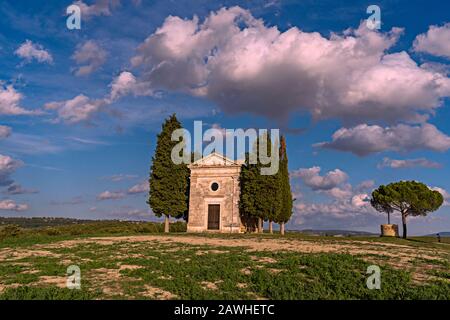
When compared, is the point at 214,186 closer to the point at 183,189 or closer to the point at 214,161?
the point at 214,161

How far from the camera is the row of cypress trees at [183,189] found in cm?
3866

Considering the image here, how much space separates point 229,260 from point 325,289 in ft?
15.5

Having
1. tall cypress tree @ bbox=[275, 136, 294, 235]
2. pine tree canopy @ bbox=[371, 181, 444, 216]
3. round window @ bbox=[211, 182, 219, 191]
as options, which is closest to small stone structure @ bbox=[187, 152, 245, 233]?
round window @ bbox=[211, 182, 219, 191]

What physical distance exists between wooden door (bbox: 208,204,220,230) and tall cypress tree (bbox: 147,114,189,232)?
286 cm

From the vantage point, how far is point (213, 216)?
134 ft

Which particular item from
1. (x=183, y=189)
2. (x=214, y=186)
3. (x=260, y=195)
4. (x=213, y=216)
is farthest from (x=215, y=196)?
(x=260, y=195)

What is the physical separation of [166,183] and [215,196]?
592cm

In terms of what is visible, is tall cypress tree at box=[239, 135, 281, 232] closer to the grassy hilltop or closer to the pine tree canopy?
the pine tree canopy

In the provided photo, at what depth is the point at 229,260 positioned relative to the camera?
46.0 ft

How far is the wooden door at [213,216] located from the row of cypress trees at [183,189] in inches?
109

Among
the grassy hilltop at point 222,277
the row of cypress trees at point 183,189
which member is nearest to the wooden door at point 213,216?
the row of cypress trees at point 183,189

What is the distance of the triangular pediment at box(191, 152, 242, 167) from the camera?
137 ft
